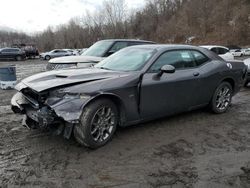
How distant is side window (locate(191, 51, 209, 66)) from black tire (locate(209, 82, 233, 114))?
0.70 meters

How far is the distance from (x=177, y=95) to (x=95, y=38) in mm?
63041

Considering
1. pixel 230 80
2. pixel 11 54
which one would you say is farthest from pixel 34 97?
pixel 11 54

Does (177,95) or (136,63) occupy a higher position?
(136,63)

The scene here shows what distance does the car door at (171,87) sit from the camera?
468 cm

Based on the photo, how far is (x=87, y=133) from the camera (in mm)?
3936

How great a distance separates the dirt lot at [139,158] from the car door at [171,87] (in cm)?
42

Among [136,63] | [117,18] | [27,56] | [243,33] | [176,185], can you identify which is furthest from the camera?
[117,18]

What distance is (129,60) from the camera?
516cm

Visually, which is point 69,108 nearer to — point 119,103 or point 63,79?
point 63,79

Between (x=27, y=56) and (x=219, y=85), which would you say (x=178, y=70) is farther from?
(x=27, y=56)

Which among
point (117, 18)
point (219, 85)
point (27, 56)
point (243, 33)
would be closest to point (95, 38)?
point (117, 18)

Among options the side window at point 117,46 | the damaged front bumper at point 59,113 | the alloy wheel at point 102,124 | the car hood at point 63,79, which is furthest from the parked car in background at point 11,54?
the alloy wheel at point 102,124

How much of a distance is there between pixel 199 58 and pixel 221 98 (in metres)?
1.12

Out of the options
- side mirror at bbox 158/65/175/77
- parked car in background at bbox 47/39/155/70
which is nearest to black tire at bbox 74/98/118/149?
side mirror at bbox 158/65/175/77
